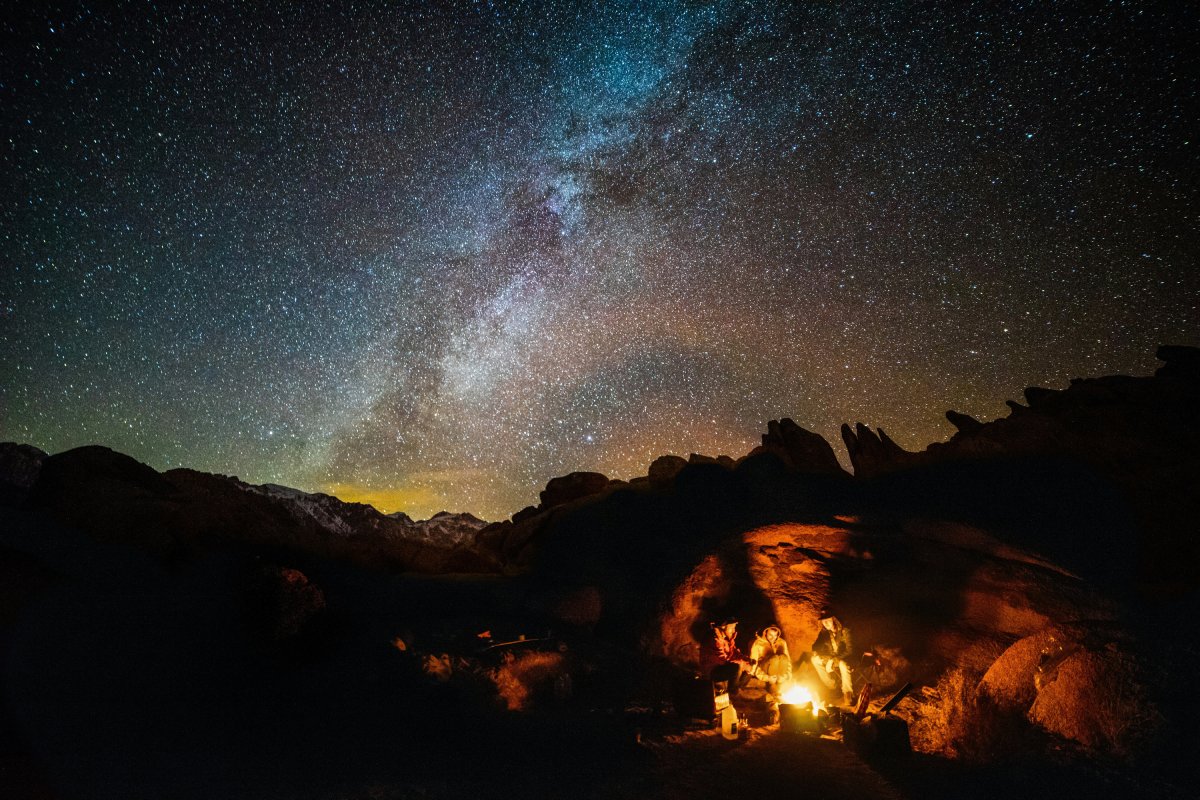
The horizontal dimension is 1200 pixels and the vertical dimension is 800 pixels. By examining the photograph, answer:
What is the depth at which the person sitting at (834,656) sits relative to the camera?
12.5 meters

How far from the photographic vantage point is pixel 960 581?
11.3m

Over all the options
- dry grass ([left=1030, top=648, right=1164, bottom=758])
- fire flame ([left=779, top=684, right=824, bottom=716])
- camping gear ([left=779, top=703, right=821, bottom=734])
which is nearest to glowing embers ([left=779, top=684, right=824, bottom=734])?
camping gear ([left=779, top=703, right=821, bottom=734])

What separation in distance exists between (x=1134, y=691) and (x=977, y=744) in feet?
11.2

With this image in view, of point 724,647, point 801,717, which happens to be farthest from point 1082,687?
point 724,647

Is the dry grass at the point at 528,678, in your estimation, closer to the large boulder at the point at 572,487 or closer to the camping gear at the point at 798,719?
the camping gear at the point at 798,719

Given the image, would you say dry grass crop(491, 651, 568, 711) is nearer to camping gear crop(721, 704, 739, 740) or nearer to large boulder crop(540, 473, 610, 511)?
camping gear crop(721, 704, 739, 740)

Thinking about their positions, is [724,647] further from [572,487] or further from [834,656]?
[572,487]

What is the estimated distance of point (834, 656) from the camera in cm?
1295

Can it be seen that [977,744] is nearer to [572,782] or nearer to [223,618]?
[572,782]

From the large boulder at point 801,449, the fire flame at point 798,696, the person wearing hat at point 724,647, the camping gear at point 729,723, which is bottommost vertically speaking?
the fire flame at point 798,696

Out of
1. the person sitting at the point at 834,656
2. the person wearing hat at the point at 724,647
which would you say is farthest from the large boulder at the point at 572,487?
the person sitting at the point at 834,656

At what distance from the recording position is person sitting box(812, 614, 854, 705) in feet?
41.0

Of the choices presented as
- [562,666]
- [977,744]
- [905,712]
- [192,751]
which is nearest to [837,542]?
[905,712]

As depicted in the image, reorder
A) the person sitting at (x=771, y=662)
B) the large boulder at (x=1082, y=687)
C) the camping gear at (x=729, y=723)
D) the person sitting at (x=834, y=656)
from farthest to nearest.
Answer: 1. the person sitting at (x=771, y=662)
2. the person sitting at (x=834, y=656)
3. the camping gear at (x=729, y=723)
4. the large boulder at (x=1082, y=687)
